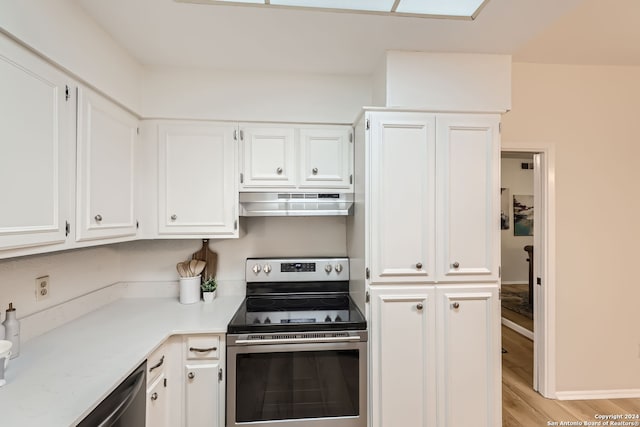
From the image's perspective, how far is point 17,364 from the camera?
123cm

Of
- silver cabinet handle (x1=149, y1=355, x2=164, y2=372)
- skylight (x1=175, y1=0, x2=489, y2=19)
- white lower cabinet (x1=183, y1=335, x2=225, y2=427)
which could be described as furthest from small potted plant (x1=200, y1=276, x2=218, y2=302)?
skylight (x1=175, y1=0, x2=489, y2=19)

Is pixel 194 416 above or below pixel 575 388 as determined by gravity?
above

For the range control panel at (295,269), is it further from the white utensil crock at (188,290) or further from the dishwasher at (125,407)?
the dishwasher at (125,407)

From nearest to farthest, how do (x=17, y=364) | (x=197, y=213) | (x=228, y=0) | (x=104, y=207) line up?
(x=17, y=364)
(x=228, y=0)
(x=104, y=207)
(x=197, y=213)

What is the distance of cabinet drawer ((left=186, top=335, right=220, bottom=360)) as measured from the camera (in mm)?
1664

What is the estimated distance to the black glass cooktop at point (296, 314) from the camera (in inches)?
66.8

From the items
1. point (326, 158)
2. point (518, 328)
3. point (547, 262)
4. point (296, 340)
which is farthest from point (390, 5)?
point (518, 328)

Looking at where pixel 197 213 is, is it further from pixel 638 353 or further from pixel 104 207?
pixel 638 353

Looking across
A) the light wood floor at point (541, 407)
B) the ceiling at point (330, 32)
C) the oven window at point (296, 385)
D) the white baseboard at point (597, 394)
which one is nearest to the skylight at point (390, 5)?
the ceiling at point (330, 32)

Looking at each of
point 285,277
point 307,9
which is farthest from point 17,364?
point 307,9

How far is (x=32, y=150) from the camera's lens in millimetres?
1151

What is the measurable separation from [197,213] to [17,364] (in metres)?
1.10

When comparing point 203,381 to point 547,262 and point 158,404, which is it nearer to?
point 158,404

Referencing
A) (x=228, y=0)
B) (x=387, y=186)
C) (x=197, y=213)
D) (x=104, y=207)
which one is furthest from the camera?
(x=197, y=213)
